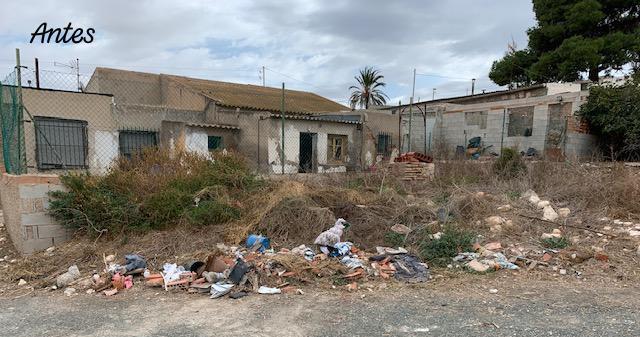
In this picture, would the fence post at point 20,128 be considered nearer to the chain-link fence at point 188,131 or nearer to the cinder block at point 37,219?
the cinder block at point 37,219

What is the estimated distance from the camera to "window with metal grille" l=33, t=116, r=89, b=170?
1320cm

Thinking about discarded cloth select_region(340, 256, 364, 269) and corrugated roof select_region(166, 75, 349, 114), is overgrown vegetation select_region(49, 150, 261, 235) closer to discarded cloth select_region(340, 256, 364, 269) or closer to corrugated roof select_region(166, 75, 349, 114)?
discarded cloth select_region(340, 256, 364, 269)

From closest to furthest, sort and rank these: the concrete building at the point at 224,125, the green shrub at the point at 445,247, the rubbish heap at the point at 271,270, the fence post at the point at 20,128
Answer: the rubbish heap at the point at 271,270, the green shrub at the point at 445,247, the fence post at the point at 20,128, the concrete building at the point at 224,125

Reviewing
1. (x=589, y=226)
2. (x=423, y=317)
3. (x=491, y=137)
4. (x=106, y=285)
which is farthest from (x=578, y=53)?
(x=106, y=285)

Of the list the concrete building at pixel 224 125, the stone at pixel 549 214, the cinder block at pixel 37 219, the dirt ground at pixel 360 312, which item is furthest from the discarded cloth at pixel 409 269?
the concrete building at pixel 224 125

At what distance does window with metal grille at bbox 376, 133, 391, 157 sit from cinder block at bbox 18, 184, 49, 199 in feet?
42.1

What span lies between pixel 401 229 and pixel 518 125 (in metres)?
11.2

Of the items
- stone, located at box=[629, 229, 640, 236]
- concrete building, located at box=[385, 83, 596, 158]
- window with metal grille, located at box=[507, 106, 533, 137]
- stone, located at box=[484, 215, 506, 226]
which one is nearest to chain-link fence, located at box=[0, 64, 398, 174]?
concrete building, located at box=[385, 83, 596, 158]

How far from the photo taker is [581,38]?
19047 millimetres

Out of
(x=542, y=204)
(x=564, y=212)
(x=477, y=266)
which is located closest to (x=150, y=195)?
(x=477, y=266)

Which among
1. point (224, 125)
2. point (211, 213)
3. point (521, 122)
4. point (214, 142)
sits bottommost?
point (211, 213)

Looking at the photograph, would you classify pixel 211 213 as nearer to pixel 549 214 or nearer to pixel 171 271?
pixel 171 271

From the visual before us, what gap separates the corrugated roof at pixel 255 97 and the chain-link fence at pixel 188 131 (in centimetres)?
18

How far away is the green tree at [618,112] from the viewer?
12.8 metres
